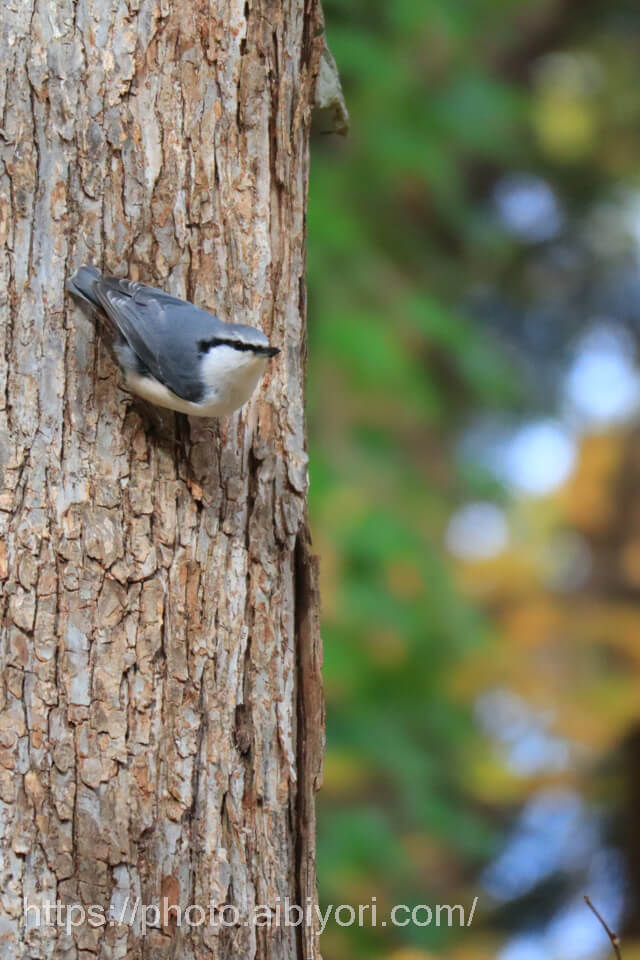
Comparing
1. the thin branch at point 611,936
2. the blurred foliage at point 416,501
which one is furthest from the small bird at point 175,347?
the blurred foliage at point 416,501

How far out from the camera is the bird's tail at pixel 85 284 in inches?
72.5

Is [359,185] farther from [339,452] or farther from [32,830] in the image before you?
[32,830]

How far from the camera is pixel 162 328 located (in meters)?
1.91

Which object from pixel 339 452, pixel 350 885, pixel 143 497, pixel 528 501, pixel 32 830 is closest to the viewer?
pixel 32 830

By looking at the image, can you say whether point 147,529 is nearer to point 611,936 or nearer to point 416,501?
point 611,936

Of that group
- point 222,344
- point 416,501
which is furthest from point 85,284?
point 416,501

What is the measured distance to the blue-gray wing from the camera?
1.84m

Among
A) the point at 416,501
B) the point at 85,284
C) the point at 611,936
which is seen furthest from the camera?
the point at 416,501

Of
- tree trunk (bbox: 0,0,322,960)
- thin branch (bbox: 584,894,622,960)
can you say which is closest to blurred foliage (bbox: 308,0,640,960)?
tree trunk (bbox: 0,0,322,960)

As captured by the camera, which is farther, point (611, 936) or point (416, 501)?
point (416, 501)

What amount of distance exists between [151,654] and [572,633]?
4297 millimetres

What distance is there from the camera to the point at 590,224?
745 cm

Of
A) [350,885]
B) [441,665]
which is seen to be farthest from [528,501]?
[350,885]

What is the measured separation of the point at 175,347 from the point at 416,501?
3323mm
